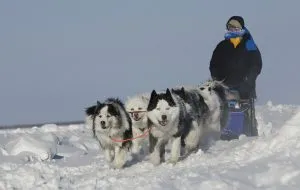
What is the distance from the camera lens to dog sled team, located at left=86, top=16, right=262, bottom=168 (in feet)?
29.7

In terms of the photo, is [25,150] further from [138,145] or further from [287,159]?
[287,159]

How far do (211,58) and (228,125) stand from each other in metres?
1.45

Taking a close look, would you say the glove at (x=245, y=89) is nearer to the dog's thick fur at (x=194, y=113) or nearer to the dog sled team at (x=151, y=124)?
the dog's thick fur at (x=194, y=113)

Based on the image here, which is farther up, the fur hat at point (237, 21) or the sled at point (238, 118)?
the fur hat at point (237, 21)

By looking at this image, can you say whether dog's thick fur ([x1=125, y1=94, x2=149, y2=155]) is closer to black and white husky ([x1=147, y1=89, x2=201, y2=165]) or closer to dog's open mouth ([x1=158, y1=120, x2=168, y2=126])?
black and white husky ([x1=147, y1=89, x2=201, y2=165])

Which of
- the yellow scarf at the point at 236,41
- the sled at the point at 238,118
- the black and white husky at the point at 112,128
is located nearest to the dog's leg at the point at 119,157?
the black and white husky at the point at 112,128

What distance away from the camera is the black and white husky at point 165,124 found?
8.91 meters

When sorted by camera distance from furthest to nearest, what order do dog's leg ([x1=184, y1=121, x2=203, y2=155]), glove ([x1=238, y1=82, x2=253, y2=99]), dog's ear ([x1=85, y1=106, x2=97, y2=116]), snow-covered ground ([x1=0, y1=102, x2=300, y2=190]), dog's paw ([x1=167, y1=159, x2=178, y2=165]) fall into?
glove ([x1=238, y1=82, x2=253, y2=99]) < dog's leg ([x1=184, y1=121, x2=203, y2=155]) < dog's ear ([x1=85, y1=106, x2=97, y2=116]) < dog's paw ([x1=167, y1=159, x2=178, y2=165]) < snow-covered ground ([x1=0, y1=102, x2=300, y2=190])

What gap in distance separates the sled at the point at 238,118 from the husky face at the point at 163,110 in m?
2.83

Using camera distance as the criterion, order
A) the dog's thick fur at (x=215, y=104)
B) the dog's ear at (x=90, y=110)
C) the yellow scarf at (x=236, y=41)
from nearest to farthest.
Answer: the dog's ear at (x=90, y=110)
the dog's thick fur at (x=215, y=104)
the yellow scarf at (x=236, y=41)

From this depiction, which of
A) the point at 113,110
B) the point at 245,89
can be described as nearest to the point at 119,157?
the point at 113,110

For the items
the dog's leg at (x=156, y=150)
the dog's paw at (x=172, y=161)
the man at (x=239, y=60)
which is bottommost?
the dog's paw at (x=172, y=161)

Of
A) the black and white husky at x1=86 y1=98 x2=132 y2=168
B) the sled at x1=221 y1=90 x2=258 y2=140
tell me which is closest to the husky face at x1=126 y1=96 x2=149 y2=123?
the black and white husky at x1=86 y1=98 x2=132 y2=168

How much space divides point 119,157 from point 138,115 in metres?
0.81
